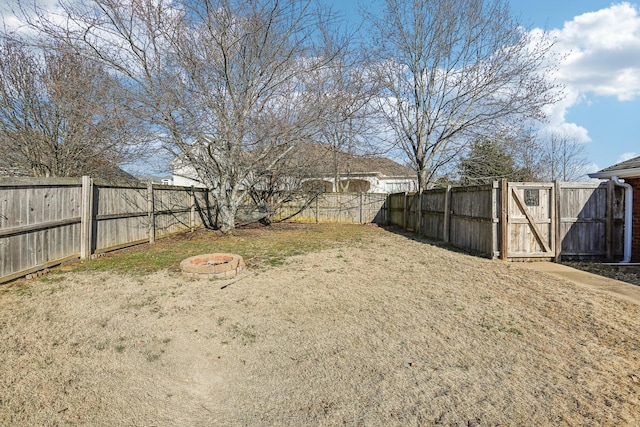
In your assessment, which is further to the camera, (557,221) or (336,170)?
(336,170)

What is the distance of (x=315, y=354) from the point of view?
2.79 metres

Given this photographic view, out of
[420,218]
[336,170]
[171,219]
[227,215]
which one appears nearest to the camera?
[171,219]

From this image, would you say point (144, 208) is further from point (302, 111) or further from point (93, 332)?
point (93, 332)

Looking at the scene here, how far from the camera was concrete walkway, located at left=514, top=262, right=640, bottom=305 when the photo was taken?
4414mm

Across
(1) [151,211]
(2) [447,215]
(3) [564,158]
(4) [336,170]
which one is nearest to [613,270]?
(2) [447,215]

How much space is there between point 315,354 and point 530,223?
6009 millimetres

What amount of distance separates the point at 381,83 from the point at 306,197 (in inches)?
249

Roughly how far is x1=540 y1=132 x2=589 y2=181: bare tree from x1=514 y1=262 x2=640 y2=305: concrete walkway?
19.9 metres

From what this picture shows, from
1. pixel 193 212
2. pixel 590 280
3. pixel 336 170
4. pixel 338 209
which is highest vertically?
pixel 336 170

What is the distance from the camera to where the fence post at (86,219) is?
20.7ft

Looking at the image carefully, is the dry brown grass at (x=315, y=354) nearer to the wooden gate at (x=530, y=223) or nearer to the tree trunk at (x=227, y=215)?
the wooden gate at (x=530, y=223)

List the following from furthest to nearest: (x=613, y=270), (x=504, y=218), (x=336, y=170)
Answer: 1. (x=336, y=170)
2. (x=504, y=218)
3. (x=613, y=270)

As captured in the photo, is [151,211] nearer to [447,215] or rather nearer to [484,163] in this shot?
[447,215]

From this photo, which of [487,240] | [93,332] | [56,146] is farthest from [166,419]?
[56,146]
